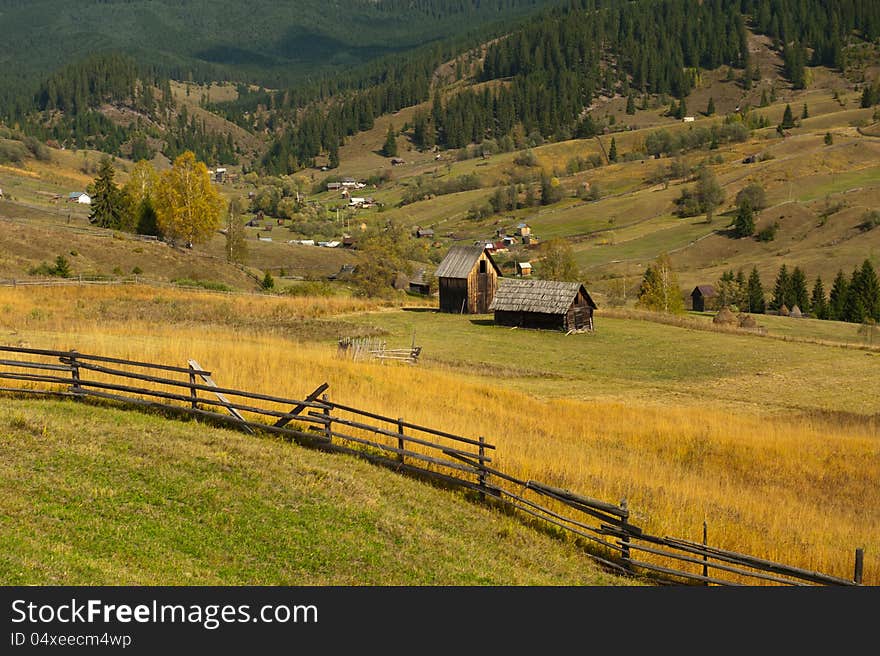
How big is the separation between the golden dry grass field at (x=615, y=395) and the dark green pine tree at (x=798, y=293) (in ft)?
160

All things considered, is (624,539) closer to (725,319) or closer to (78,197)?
(725,319)

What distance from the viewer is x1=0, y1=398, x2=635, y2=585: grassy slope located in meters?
14.4

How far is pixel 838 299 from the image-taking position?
107 metres

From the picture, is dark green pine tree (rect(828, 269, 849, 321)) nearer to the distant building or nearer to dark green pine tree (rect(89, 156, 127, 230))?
dark green pine tree (rect(89, 156, 127, 230))

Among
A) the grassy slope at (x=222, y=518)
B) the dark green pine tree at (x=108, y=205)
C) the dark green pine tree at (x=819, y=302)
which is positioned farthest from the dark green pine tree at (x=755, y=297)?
the grassy slope at (x=222, y=518)

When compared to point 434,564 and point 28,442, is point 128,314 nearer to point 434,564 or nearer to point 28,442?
point 28,442

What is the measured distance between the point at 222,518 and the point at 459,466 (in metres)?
5.64

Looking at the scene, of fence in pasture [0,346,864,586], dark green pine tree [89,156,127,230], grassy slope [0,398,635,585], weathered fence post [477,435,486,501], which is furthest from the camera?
dark green pine tree [89,156,127,230]

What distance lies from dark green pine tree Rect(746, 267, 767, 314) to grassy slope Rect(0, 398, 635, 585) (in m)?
97.9

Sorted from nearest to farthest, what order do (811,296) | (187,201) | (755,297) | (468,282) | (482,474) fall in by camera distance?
(482,474) → (468,282) → (187,201) → (755,297) → (811,296)

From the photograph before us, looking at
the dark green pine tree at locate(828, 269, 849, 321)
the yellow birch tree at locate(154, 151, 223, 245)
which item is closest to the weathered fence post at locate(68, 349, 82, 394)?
the yellow birch tree at locate(154, 151, 223, 245)

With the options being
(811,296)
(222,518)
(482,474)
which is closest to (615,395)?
(482,474)

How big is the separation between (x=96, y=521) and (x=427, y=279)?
88269 millimetres

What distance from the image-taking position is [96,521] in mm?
15477
